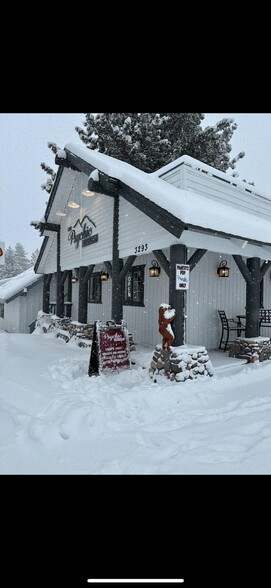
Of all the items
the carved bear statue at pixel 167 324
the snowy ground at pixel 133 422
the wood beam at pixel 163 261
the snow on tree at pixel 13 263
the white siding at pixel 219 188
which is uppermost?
the snow on tree at pixel 13 263

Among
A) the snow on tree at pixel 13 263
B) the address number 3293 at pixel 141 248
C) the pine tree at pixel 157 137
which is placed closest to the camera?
the address number 3293 at pixel 141 248

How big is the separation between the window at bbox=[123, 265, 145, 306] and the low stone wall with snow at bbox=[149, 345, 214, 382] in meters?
3.90

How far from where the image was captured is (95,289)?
44.7 ft

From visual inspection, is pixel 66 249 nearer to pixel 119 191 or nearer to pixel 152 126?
pixel 119 191

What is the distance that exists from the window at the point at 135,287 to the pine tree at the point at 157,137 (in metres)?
12.1

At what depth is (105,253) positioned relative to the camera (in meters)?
9.59

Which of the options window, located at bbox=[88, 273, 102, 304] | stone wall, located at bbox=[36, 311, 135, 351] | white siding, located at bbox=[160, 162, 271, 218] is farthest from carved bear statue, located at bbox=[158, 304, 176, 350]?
window, located at bbox=[88, 273, 102, 304]

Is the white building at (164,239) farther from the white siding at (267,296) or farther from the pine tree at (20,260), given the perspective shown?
the pine tree at (20,260)

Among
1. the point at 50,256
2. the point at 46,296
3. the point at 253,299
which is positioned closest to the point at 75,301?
the point at 46,296

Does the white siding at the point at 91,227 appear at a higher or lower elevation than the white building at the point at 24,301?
higher

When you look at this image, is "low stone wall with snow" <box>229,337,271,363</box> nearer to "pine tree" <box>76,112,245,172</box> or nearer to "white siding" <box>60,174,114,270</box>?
"white siding" <box>60,174,114,270</box>

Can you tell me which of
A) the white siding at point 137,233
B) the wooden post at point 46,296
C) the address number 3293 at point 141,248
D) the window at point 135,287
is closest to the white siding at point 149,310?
the window at point 135,287

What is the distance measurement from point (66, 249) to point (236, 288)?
733 cm

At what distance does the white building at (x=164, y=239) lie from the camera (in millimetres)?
6613
